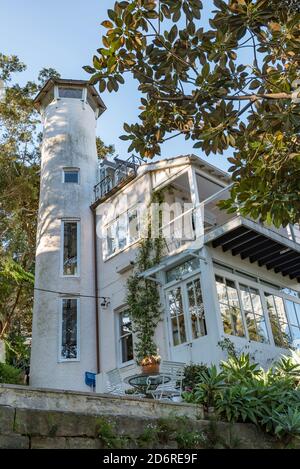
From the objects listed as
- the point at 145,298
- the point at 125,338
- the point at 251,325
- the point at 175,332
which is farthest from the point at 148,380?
the point at 125,338

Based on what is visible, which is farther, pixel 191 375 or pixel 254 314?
pixel 254 314

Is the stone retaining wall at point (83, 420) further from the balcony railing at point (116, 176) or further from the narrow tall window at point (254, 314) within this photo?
the balcony railing at point (116, 176)

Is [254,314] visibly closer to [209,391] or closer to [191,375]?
[191,375]

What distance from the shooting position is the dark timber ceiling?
40.0 feet

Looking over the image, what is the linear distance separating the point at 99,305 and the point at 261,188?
1035cm

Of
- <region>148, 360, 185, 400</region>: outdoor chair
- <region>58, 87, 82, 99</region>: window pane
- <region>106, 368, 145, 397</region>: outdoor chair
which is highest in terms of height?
<region>58, 87, 82, 99</region>: window pane

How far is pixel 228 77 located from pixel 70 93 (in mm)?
14828

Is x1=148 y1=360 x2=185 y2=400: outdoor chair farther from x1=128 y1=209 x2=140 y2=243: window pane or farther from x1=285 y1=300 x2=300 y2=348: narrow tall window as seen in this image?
x1=128 y1=209 x2=140 y2=243: window pane

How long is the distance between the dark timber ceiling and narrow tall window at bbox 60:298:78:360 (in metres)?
5.43

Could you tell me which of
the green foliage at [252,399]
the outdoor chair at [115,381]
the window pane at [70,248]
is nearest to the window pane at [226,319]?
the outdoor chair at [115,381]

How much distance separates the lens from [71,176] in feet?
57.6

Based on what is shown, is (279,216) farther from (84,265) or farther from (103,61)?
(84,265)

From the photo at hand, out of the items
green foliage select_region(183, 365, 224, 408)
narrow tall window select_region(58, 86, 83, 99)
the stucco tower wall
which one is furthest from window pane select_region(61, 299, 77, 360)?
narrow tall window select_region(58, 86, 83, 99)
